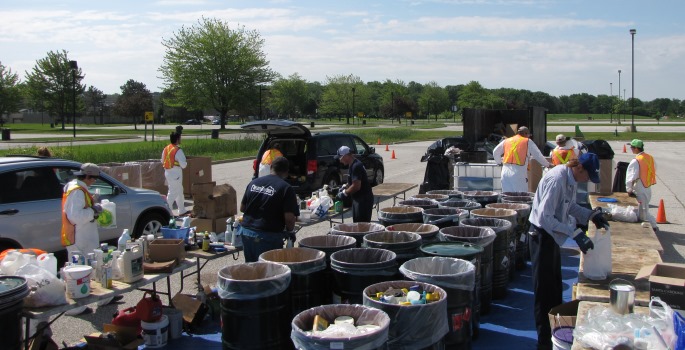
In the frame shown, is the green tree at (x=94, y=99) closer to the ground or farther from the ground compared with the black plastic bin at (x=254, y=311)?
farther from the ground

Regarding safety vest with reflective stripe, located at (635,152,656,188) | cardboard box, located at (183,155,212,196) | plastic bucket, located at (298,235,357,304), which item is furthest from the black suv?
safety vest with reflective stripe, located at (635,152,656,188)

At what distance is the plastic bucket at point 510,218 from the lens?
7.10 m

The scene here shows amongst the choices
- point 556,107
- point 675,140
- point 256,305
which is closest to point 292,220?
point 256,305

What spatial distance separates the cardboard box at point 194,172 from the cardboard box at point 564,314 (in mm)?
10992

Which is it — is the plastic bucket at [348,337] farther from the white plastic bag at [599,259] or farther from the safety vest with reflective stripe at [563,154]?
the safety vest with reflective stripe at [563,154]

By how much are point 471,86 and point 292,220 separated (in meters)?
96.1

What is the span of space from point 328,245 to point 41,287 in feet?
8.76

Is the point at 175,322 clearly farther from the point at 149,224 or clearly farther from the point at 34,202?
the point at 149,224

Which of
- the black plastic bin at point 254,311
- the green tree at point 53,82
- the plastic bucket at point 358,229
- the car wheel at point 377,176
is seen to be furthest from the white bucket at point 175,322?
the green tree at point 53,82

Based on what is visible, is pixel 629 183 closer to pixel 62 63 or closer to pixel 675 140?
pixel 675 140

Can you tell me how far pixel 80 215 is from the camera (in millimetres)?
6133

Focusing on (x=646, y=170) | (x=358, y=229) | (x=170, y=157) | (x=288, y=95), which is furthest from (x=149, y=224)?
(x=288, y=95)

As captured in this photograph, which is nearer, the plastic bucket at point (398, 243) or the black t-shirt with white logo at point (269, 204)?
the plastic bucket at point (398, 243)

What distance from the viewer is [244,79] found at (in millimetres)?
55375
